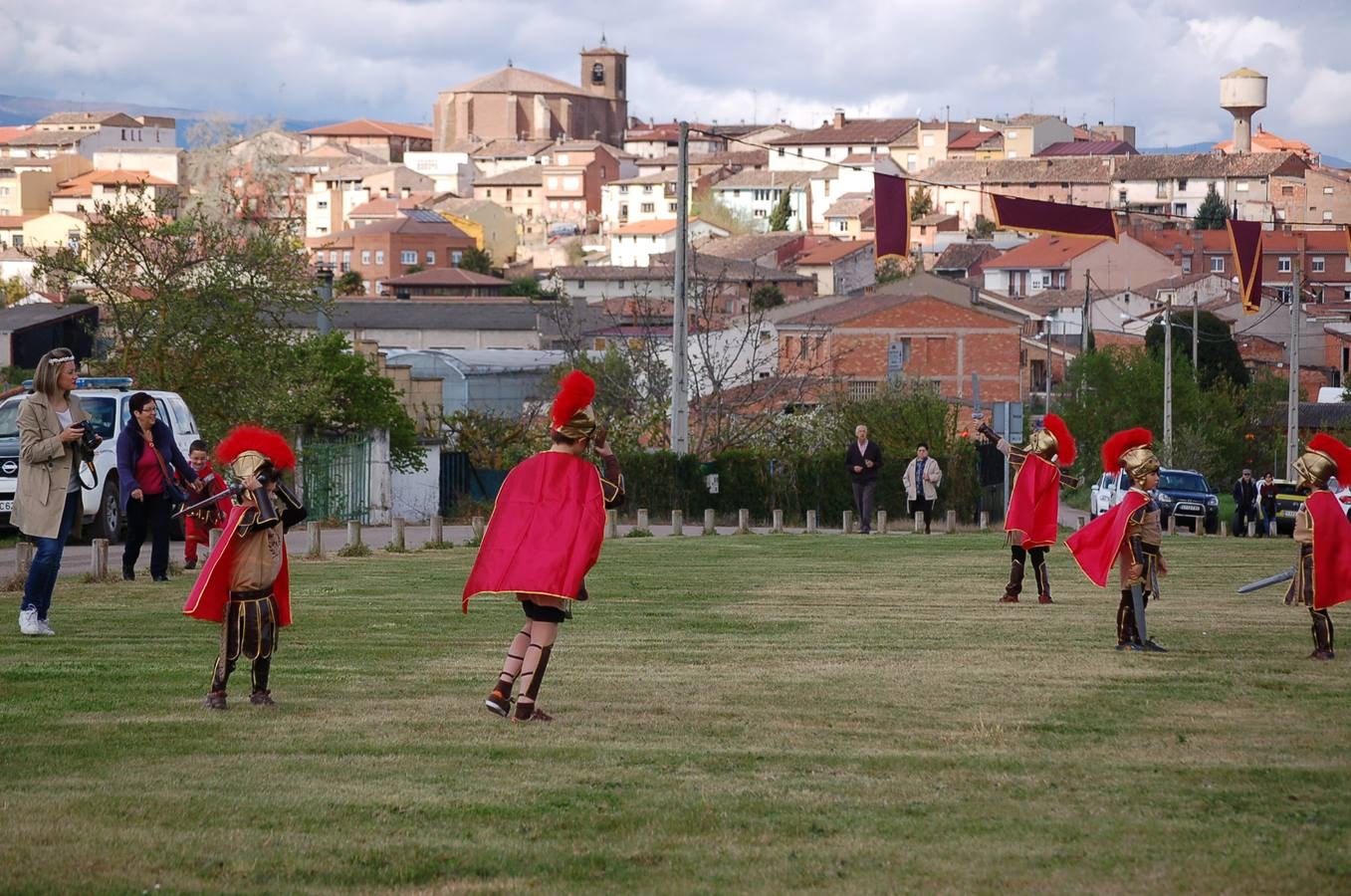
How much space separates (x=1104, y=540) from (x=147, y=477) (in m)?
9.25

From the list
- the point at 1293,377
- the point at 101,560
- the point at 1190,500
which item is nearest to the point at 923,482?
the point at 1190,500

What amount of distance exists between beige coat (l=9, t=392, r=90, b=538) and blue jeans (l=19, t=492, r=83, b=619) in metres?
0.07

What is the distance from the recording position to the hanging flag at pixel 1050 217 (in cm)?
3180

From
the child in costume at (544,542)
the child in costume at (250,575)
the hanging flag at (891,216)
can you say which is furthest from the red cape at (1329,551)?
the hanging flag at (891,216)

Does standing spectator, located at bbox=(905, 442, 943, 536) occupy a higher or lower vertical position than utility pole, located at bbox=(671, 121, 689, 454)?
lower

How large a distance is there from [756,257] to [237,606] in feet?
434

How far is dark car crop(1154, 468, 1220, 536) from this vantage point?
42812 mm

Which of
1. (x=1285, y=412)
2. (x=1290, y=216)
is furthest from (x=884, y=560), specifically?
(x=1290, y=216)

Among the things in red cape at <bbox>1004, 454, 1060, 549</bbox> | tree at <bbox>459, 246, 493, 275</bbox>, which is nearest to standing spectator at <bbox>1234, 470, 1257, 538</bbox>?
red cape at <bbox>1004, 454, 1060, 549</bbox>

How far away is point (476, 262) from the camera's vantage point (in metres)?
150

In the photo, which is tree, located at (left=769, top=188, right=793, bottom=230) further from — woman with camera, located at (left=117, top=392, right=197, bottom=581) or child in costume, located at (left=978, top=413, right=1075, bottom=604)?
child in costume, located at (left=978, top=413, right=1075, bottom=604)

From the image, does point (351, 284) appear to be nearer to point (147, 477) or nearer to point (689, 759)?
point (147, 477)

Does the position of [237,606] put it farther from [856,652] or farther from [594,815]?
[856,652]

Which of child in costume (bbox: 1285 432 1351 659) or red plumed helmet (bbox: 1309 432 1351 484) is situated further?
red plumed helmet (bbox: 1309 432 1351 484)
